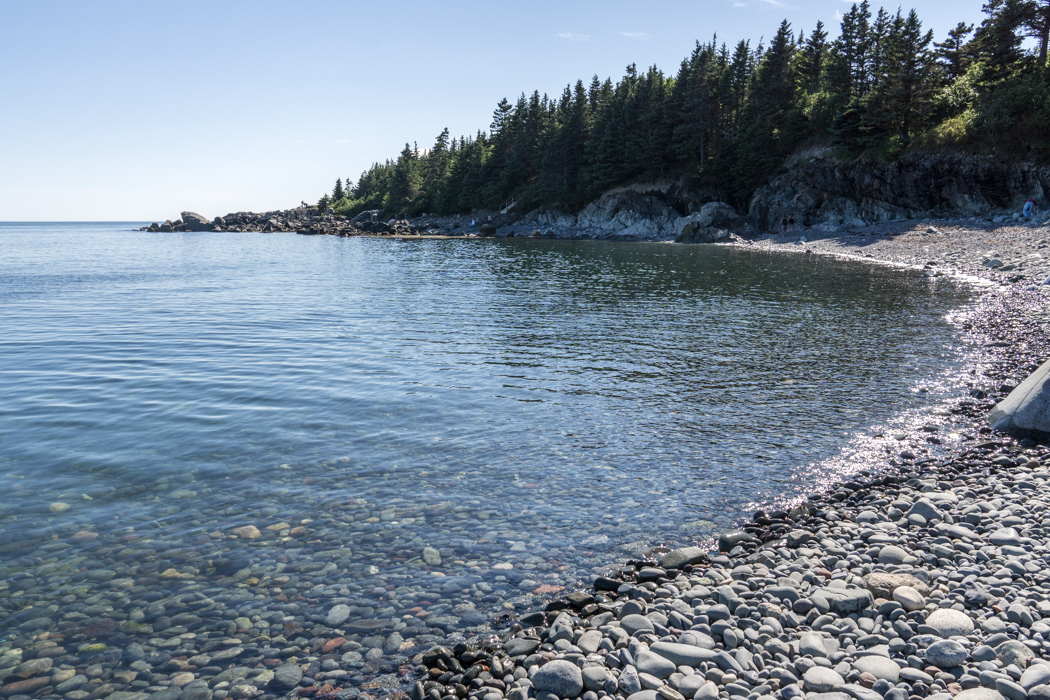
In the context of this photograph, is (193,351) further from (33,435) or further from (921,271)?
(921,271)

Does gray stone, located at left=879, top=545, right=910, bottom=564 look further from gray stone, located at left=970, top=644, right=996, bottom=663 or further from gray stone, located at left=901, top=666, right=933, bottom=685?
gray stone, located at left=901, top=666, right=933, bottom=685

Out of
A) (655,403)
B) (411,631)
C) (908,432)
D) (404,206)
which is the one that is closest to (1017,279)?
(908,432)

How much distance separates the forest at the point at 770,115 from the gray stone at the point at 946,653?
70516 mm

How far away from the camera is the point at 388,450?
1187 centimetres

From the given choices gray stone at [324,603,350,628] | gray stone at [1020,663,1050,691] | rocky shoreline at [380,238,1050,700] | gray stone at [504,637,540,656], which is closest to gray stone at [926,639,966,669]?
rocky shoreline at [380,238,1050,700]

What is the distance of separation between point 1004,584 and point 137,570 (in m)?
10.7

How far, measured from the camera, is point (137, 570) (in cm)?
779

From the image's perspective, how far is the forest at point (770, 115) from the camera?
6135 cm

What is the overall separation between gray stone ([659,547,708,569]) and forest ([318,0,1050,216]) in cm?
6989

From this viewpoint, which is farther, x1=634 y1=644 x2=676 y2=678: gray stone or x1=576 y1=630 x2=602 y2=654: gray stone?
x1=576 y1=630 x2=602 y2=654: gray stone

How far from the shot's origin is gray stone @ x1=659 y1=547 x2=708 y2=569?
25.7 feet

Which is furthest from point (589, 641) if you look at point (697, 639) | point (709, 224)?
point (709, 224)

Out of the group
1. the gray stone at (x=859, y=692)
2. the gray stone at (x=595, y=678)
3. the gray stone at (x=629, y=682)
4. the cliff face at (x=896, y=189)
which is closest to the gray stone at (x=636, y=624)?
the gray stone at (x=629, y=682)

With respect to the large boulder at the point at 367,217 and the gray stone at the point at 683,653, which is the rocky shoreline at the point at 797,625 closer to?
the gray stone at the point at 683,653
